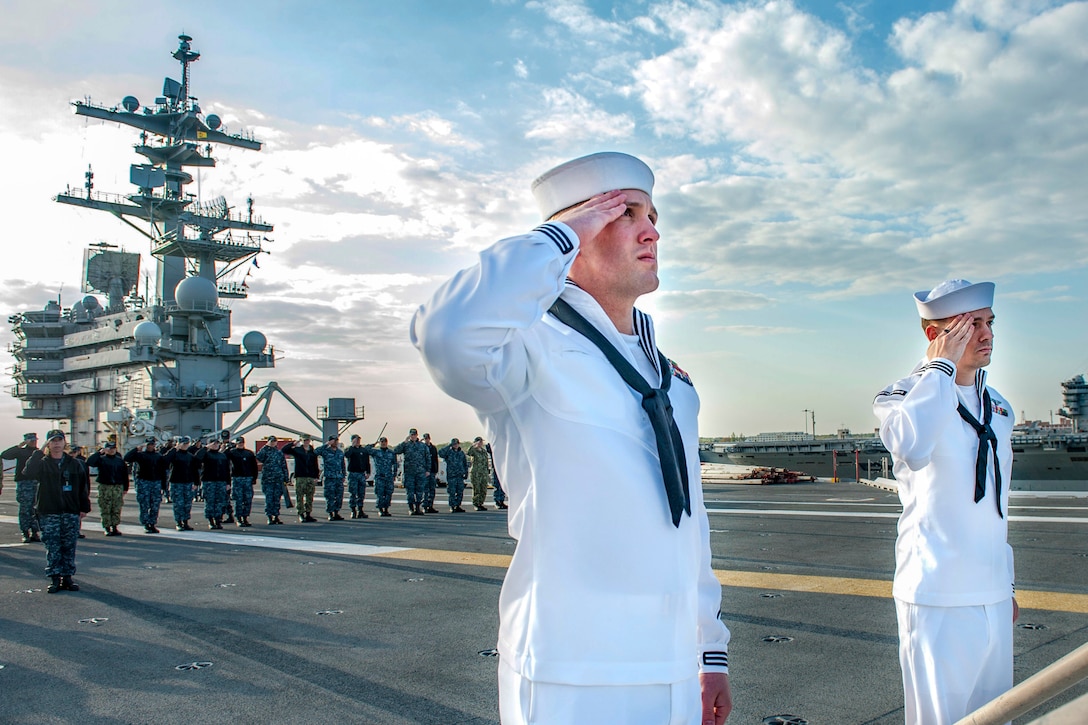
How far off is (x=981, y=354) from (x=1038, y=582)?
4317 mm

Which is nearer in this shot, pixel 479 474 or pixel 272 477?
pixel 272 477

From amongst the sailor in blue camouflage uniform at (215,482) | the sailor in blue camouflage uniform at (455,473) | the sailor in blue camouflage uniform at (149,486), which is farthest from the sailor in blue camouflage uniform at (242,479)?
the sailor in blue camouflage uniform at (455,473)

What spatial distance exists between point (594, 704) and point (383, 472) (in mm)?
14713

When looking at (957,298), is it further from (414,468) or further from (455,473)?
(455,473)

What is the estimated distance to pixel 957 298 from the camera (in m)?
2.95

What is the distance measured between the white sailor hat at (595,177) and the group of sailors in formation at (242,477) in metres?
11.5

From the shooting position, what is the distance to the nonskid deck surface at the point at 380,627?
146 inches

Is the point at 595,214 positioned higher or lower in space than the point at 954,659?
higher

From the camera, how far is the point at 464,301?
4.30 feet

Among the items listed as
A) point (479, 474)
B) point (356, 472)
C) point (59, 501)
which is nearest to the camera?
point (59, 501)

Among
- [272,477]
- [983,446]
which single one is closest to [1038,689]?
[983,446]

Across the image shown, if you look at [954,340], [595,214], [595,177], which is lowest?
[954,340]

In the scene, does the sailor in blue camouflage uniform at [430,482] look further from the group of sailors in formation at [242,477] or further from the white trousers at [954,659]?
the white trousers at [954,659]

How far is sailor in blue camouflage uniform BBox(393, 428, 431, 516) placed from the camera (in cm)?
1555
